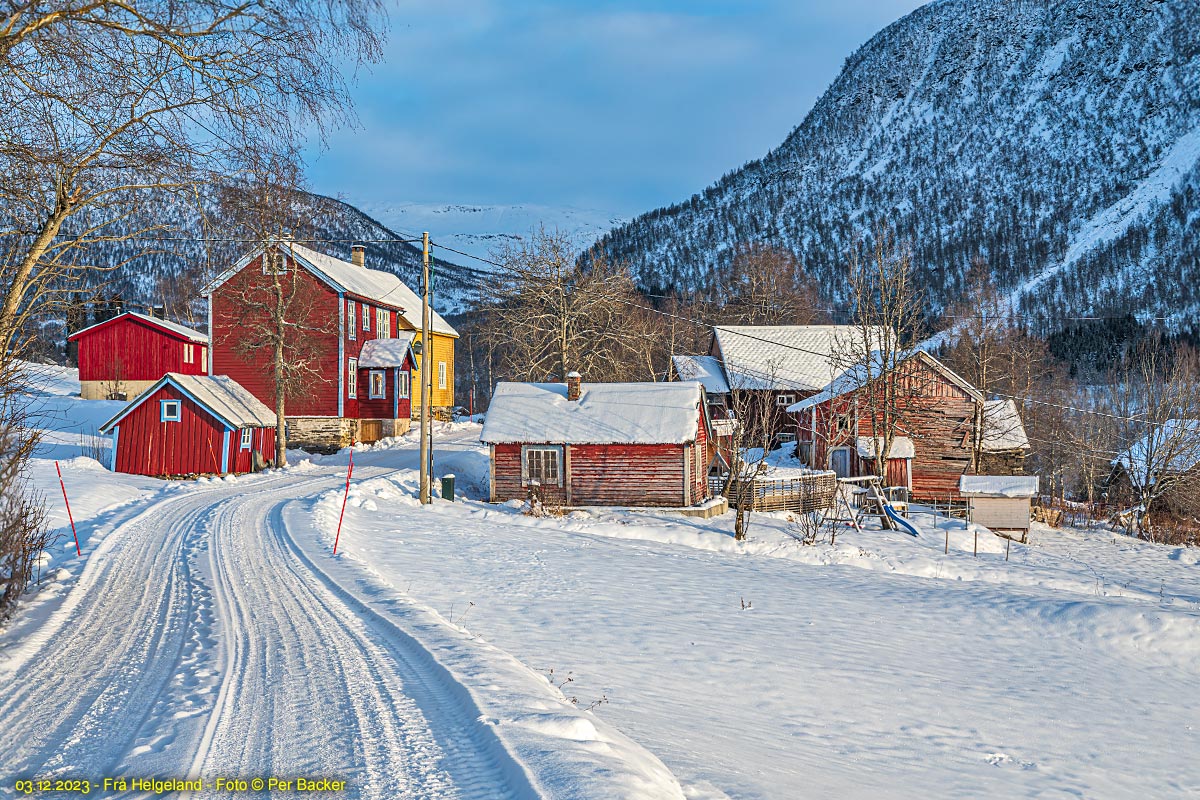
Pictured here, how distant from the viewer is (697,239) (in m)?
155

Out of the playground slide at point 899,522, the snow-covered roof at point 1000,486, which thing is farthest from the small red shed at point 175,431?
the snow-covered roof at point 1000,486

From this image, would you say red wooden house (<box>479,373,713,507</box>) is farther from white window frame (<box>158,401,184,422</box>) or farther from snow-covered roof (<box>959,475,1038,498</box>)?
white window frame (<box>158,401,184,422</box>)

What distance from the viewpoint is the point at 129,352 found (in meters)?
43.2

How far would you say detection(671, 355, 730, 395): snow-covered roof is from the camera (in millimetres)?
48656

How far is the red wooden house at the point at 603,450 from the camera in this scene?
28.1 meters

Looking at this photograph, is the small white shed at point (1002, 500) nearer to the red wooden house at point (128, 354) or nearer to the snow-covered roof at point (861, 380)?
the snow-covered roof at point (861, 380)

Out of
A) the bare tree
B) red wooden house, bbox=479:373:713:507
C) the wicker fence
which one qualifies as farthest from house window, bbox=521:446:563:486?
the bare tree

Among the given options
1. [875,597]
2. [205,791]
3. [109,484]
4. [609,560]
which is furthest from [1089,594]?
[109,484]

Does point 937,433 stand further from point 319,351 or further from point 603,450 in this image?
point 319,351

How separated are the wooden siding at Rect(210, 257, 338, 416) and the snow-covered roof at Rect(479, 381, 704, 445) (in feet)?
39.3

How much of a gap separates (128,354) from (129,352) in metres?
0.13

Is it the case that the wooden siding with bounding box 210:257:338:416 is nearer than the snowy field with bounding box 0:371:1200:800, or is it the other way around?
the snowy field with bounding box 0:371:1200:800

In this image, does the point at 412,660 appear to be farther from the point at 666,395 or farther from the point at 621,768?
the point at 666,395

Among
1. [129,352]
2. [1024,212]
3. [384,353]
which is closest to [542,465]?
[384,353]
